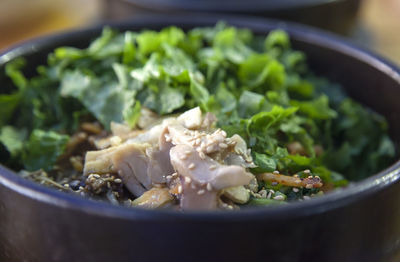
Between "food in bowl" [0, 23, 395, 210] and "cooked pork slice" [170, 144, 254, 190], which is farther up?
"cooked pork slice" [170, 144, 254, 190]

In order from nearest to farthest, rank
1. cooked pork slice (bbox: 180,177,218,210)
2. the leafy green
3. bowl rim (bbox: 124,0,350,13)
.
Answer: cooked pork slice (bbox: 180,177,218,210)
the leafy green
bowl rim (bbox: 124,0,350,13)

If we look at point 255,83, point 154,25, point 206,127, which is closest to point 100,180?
point 206,127

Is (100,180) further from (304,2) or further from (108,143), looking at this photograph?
(304,2)

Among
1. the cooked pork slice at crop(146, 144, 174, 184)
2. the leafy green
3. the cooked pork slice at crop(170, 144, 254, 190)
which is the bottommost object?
the leafy green

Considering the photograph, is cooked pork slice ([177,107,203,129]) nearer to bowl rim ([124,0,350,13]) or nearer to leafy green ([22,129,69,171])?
leafy green ([22,129,69,171])

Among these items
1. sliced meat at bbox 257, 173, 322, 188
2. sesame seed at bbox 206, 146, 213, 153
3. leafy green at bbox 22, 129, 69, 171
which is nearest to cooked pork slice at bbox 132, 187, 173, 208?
sesame seed at bbox 206, 146, 213, 153

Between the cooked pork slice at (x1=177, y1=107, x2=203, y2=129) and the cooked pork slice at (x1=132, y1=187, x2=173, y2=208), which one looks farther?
the cooked pork slice at (x1=177, y1=107, x2=203, y2=129)

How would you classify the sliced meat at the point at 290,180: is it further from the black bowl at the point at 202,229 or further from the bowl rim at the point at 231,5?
the bowl rim at the point at 231,5
